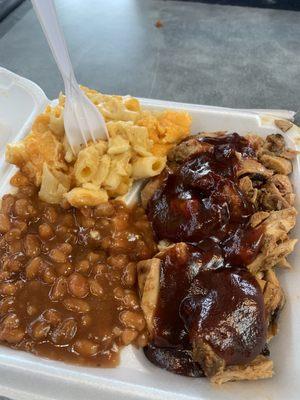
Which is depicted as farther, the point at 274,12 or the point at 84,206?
the point at 274,12

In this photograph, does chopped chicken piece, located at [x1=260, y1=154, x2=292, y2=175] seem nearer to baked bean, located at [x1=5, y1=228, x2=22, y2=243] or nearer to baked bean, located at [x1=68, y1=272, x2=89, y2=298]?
baked bean, located at [x1=68, y1=272, x2=89, y2=298]

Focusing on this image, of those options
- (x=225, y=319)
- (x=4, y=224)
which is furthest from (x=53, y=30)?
(x=225, y=319)

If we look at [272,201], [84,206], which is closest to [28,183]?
[84,206]

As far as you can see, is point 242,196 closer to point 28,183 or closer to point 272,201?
point 272,201

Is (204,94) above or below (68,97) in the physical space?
below

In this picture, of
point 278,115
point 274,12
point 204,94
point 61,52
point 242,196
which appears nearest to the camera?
point 61,52

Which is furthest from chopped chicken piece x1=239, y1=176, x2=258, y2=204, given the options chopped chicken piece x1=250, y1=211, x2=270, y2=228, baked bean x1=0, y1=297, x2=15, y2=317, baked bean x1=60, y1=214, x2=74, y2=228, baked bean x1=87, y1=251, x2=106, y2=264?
baked bean x1=0, y1=297, x2=15, y2=317

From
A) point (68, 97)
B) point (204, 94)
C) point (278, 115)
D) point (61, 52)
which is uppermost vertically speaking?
point (61, 52)
